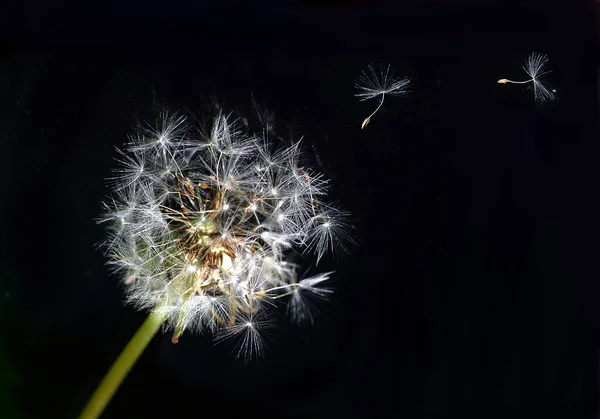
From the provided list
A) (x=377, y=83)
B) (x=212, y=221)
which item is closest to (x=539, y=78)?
(x=377, y=83)

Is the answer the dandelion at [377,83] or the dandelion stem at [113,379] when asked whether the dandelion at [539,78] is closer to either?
the dandelion at [377,83]

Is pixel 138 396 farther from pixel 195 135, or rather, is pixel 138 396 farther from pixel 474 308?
pixel 474 308

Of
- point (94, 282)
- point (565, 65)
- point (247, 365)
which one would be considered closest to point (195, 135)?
point (94, 282)

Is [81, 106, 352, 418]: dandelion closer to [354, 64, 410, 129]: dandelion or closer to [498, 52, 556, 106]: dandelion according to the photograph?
[354, 64, 410, 129]: dandelion

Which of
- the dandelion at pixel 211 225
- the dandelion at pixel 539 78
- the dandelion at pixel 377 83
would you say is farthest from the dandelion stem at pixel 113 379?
the dandelion at pixel 539 78

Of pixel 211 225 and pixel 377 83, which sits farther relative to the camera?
pixel 377 83

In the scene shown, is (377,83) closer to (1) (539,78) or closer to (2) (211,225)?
(1) (539,78)
